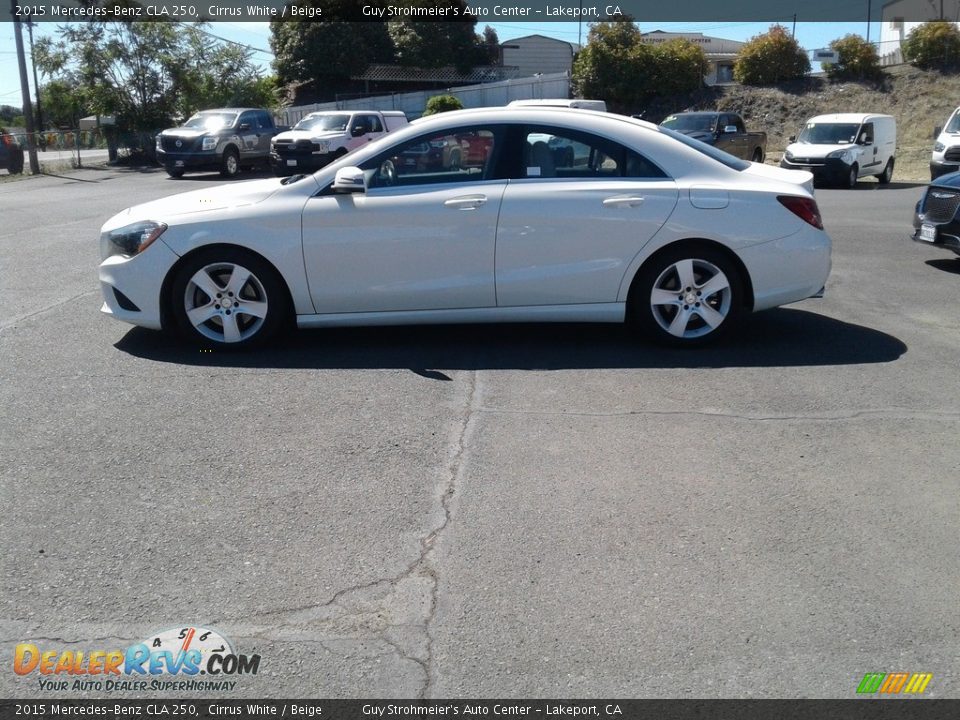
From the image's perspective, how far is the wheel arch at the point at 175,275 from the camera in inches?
257

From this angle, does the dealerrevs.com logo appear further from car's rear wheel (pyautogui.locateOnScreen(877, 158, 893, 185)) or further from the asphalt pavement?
car's rear wheel (pyautogui.locateOnScreen(877, 158, 893, 185))

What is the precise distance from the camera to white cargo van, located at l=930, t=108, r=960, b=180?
1898 cm

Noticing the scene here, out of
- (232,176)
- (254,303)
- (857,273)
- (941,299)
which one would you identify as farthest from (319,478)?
(232,176)

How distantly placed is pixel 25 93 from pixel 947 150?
2658 centimetres

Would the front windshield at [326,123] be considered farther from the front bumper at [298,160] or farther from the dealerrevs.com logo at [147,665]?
the dealerrevs.com logo at [147,665]

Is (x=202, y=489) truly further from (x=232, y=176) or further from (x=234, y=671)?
(x=232, y=176)

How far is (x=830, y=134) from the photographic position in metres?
24.1

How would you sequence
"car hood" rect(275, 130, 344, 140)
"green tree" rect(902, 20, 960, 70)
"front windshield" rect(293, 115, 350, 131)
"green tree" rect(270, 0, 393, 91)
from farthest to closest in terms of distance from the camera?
1. "green tree" rect(270, 0, 393, 91)
2. "green tree" rect(902, 20, 960, 70)
3. "front windshield" rect(293, 115, 350, 131)
4. "car hood" rect(275, 130, 344, 140)

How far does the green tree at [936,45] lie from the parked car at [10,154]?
3404 centimetres

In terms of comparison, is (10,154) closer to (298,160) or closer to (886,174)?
(298,160)

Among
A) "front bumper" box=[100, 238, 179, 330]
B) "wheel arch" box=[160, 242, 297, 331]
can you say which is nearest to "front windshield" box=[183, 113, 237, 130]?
"front bumper" box=[100, 238, 179, 330]

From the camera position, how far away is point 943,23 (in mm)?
38969

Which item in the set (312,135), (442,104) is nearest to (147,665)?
(312,135)

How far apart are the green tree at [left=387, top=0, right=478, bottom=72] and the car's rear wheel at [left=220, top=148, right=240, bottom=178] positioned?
2555 cm
